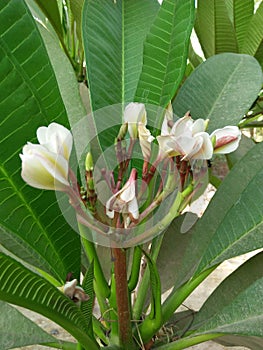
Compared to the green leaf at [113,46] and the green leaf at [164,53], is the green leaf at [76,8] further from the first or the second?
the green leaf at [164,53]

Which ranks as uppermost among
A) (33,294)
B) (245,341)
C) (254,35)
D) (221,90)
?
(254,35)

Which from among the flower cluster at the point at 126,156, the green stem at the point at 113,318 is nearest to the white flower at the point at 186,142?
the flower cluster at the point at 126,156

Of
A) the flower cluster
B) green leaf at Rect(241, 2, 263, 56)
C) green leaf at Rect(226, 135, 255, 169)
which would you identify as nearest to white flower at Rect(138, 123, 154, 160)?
the flower cluster

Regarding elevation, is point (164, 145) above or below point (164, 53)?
below

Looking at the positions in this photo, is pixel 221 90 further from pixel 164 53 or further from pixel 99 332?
pixel 99 332

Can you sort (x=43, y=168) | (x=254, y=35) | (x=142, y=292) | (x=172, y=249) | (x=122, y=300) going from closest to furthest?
(x=43, y=168) → (x=122, y=300) → (x=142, y=292) → (x=172, y=249) → (x=254, y=35)

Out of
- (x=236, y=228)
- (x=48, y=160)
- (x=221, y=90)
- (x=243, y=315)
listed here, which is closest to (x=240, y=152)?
(x=221, y=90)
